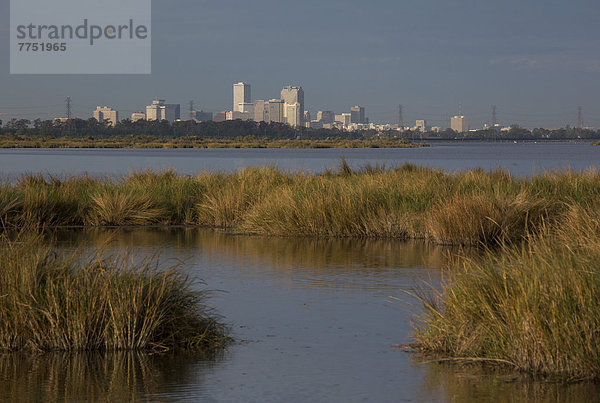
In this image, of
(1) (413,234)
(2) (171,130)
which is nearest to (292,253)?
(1) (413,234)

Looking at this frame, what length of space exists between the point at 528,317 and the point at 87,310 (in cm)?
396

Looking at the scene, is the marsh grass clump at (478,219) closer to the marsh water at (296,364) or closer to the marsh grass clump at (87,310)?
the marsh water at (296,364)

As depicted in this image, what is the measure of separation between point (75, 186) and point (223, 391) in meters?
15.5

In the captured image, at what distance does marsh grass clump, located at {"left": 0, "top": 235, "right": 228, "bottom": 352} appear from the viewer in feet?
26.5

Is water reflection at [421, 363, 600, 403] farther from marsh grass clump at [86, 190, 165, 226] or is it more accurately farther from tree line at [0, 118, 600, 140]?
tree line at [0, 118, 600, 140]

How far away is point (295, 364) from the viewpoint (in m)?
7.86

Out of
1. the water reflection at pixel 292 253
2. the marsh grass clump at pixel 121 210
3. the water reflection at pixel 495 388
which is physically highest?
the marsh grass clump at pixel 121 210

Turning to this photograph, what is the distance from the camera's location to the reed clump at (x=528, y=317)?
7141mm

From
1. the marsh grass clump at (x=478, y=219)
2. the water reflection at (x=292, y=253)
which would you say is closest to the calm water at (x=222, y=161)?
Answer: the water reflection at (x=292, y=253)

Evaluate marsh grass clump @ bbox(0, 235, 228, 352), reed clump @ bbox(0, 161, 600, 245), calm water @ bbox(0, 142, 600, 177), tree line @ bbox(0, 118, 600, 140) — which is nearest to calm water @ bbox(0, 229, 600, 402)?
marsh grass clump @ bbox(0, 235, 228, 352)

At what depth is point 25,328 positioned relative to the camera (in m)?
8.21

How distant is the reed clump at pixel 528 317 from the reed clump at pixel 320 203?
8331 mm

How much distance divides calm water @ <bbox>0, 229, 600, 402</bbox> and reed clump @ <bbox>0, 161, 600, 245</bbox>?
441 centimetres

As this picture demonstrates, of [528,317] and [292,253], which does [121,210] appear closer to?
[292,253]
